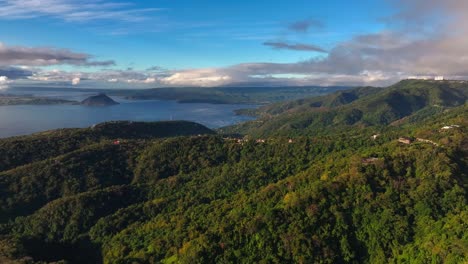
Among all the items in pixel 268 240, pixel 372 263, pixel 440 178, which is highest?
A: pixel 440 178

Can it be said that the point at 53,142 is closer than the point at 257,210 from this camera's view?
No

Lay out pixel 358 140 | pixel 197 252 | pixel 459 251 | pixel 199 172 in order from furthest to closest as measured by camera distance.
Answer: pixel 358 140 → pixel 199 172 → pixel 197 252 → pixel 459 251

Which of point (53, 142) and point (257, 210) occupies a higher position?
point (53, 142)

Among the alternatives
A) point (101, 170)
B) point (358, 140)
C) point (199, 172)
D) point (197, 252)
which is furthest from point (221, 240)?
point (358, 140)

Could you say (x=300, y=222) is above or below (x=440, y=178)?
below

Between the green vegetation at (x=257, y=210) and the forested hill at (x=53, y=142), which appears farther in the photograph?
the forested hill at (x=53, y=142)

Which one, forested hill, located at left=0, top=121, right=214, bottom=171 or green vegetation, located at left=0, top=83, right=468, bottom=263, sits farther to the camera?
forested hill, located at left=0, top=121, right=214, bottom=171

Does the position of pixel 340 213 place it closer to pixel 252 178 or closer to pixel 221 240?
pixel 221 240

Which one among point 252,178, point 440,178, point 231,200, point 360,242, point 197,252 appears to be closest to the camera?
point 197,252
